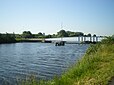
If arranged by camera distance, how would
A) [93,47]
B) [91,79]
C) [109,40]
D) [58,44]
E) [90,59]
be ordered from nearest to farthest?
[91,79], [90,59], [93,47], [109,40], [58,44]

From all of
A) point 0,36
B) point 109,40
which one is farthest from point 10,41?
point 109,40

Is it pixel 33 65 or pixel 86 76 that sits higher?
pixel 86 76

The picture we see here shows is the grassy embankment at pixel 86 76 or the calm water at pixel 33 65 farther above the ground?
the grassy embankment at pixel 86 76

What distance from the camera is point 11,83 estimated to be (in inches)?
941

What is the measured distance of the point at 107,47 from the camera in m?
27.5

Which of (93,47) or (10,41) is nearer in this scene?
(93,47)

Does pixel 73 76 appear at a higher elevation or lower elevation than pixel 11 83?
higher

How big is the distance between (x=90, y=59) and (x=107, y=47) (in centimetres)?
908

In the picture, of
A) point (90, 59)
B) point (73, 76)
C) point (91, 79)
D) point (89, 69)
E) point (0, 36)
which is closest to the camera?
point (91, 79)

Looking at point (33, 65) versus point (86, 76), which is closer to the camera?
point (86, 76)

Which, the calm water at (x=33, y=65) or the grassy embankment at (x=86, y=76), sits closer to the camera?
the grassy embankment at (x=86, y=76)

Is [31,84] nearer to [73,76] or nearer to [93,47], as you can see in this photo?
[73,76]

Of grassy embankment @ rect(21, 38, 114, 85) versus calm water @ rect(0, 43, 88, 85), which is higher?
grassy embankment @ rect(21, 38, 114, 85)

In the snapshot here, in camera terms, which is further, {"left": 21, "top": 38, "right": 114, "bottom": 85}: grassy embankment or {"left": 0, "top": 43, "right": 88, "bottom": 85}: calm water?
{"left": 0, "top": 43, "right": 88, "bottom": 85}: calm water
